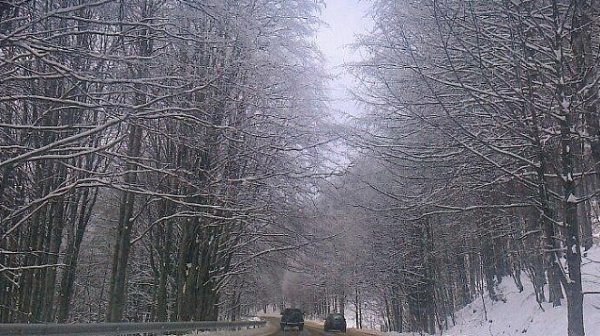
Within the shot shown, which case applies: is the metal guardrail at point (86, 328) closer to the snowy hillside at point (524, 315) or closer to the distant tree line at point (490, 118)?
the distant tree line at point (490, 118)

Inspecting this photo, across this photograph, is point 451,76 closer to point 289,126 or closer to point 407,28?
point 407,28

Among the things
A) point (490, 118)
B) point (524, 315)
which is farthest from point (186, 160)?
point (524, 315)

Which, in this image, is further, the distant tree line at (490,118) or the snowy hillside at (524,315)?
the snowy hillside at (524,315)

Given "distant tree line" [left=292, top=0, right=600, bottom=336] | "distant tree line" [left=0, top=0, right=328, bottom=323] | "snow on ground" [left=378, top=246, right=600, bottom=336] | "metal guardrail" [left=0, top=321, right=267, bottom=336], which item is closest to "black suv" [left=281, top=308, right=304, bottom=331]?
"snow on ground" [left=378, top=246, right=600, bottom=336]

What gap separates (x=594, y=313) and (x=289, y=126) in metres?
10.8

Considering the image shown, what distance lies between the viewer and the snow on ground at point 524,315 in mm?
17219

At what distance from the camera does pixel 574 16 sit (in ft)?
22.7

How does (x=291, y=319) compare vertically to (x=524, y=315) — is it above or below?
below

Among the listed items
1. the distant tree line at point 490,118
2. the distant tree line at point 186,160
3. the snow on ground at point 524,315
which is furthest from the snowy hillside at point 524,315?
the distant tree line at point 186,160

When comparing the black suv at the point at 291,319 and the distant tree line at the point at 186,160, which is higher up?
the distant tree line at the point at 186,160

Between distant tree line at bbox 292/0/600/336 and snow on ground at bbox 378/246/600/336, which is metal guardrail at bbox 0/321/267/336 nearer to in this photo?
distant tree line at bbox 292/0/600/336

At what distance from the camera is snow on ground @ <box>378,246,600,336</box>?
17.2 metres

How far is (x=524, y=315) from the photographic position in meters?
22.0

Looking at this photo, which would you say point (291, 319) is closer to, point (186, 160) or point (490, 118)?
point (186, 160)
